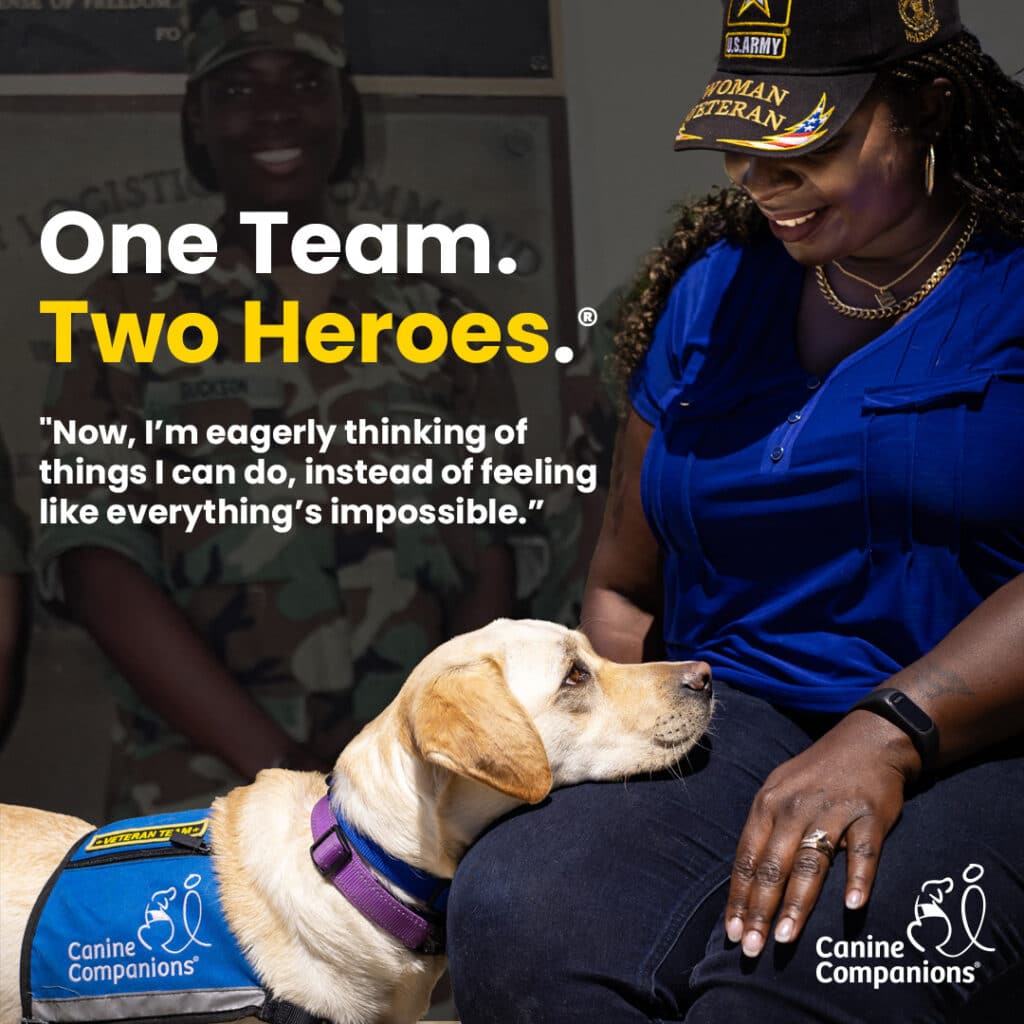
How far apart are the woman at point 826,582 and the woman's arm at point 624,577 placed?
47 millimetres

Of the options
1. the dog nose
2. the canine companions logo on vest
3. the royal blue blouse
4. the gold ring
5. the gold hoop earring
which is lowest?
the canine companions logo on vest

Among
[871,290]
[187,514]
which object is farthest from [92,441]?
[871,290]

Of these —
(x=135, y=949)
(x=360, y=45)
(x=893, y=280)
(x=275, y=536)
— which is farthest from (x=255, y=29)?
(x=135, y=949)

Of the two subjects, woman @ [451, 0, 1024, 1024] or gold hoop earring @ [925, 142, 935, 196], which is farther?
gold hoop earring @ [925, 142, 935, 196]

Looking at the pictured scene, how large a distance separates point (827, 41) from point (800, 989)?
4.76ft

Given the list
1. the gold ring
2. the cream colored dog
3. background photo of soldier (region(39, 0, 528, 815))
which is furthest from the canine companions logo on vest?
background photo of soldier (region(39, 0, 528, 815))

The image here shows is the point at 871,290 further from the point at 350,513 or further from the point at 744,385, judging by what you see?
the point at 350,513

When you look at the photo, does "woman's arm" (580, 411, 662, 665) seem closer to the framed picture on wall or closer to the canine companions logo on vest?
the canine companions logo on vest

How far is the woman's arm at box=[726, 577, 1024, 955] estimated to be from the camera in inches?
71.2

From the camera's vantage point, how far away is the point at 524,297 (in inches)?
133

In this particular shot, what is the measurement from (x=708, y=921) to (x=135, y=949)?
3.67 ft

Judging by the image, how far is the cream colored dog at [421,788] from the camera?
2.29m

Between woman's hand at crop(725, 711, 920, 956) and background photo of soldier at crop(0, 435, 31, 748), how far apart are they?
219 centimetres

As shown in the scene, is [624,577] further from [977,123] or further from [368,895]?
[977,123]
